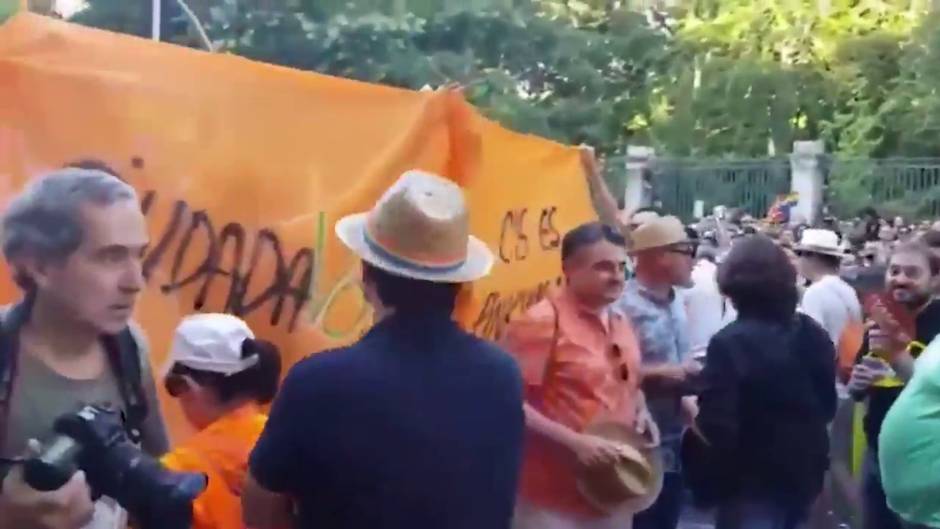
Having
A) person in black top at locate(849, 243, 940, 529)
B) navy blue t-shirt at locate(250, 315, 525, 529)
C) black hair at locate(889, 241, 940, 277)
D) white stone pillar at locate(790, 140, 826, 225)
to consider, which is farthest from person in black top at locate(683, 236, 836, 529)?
white stone pillar at locate(790, 140, 826, 225)

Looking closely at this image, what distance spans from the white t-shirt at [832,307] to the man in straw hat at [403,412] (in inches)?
175

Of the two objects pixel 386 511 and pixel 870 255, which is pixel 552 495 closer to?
pixel 386 511

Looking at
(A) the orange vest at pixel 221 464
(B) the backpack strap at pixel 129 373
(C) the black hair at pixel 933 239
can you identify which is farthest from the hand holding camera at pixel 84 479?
(C) the black hair at pixel 933 239

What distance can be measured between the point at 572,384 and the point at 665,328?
1.36 m

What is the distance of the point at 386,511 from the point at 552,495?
1.89 m

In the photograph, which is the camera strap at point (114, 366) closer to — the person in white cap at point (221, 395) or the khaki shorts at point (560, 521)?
the person in white cap at point (221, 395)

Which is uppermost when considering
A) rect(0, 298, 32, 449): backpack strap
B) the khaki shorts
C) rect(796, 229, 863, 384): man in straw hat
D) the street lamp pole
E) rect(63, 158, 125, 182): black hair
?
the street lamp pole

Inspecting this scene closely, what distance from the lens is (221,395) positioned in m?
3.57

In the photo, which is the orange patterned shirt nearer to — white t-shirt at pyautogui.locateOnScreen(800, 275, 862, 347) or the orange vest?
the orange vest

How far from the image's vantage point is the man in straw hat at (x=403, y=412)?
289 centimetres

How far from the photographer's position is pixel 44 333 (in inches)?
106

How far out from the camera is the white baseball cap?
356 centimetres

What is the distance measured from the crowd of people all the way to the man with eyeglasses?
0.4 inches

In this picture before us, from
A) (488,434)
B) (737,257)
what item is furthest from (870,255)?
(488,434)
